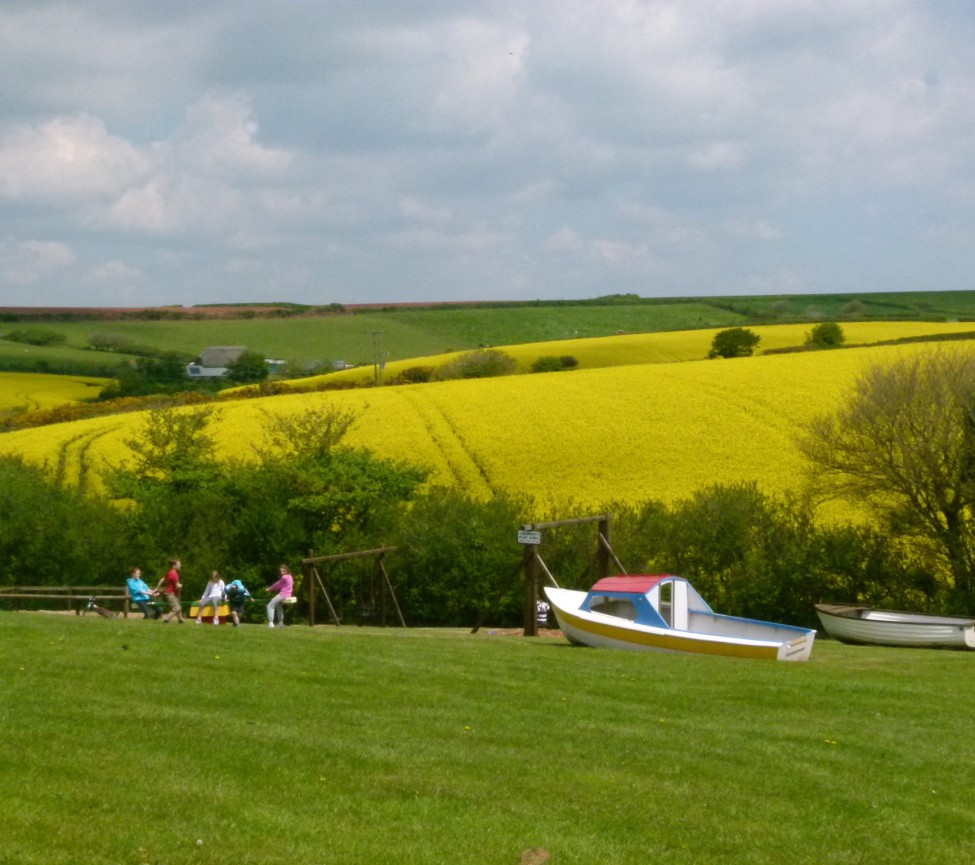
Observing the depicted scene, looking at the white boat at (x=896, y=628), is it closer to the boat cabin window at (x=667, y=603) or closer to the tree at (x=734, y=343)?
the boat cabin window at (x=667, y=603)

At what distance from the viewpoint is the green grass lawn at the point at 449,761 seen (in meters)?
9.57

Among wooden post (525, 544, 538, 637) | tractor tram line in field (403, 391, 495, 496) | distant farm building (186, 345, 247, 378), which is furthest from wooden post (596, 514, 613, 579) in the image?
distant farm building (186, 345, 247, 378)

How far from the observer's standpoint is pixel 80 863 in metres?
8.47

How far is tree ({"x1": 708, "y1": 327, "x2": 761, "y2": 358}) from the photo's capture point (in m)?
87.6

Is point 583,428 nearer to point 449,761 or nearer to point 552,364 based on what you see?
point 552,364

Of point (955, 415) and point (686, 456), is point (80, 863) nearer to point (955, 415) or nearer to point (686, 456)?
point (955, 415)

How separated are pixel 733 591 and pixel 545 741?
28840 millimetres

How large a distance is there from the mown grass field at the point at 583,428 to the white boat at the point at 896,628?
555 inches

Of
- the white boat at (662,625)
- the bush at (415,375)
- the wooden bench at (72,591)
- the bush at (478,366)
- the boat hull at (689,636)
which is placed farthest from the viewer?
the bush at (415,375)

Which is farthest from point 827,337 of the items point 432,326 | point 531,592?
point 531,592

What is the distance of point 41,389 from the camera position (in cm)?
10088

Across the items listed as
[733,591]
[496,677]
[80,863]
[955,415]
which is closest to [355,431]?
[733,591]

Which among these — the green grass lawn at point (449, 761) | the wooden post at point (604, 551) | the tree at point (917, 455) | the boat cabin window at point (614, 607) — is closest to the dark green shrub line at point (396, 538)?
the tree at point (917, 455)

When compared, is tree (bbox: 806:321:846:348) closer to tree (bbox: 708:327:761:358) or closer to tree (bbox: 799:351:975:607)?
tree (bbox: 708:327:761:358)
